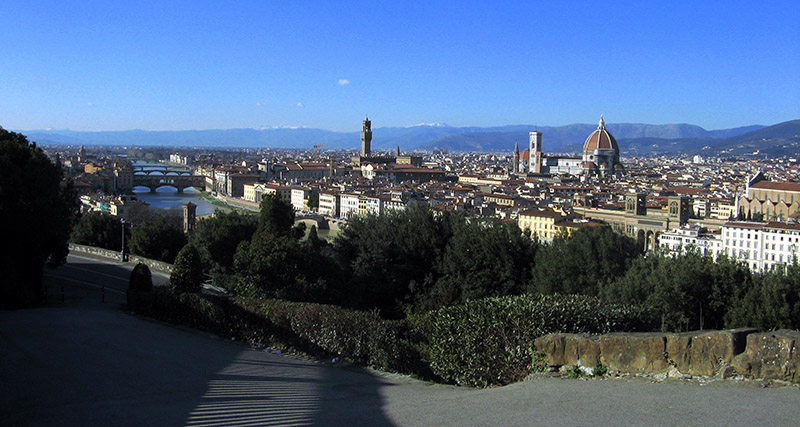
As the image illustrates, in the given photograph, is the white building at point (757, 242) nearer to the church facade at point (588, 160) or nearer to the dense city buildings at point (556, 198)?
the dense city buildings at point (556, 198)

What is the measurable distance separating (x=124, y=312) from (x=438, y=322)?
4.73 m

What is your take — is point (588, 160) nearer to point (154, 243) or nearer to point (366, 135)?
point (366, 135)

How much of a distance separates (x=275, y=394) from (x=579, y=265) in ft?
25.3

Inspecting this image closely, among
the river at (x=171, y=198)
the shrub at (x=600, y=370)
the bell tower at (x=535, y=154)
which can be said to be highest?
the bell tower at (x=535, y=154)

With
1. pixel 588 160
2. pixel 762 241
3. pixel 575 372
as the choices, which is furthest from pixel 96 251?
pixel 588 160

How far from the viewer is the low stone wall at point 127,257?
42.4 feet

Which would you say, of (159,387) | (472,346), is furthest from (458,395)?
(159,387)

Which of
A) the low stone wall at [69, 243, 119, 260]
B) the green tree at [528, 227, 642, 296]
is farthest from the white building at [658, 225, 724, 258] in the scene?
the low stone wall at [69, 243, 119, 260]

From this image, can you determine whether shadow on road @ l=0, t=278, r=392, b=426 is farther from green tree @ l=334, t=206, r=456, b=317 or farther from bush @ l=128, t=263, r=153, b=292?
green tree @ l=334, t=206, r=456, b=317

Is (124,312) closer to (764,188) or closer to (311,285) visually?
(311,285)

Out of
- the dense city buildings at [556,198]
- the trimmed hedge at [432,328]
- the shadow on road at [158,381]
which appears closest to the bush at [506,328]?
the trimmed hedge at [432,328]

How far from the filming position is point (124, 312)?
28.3 ft

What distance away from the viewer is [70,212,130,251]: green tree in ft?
58.5

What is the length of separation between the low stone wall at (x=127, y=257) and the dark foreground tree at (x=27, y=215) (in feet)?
8.88
